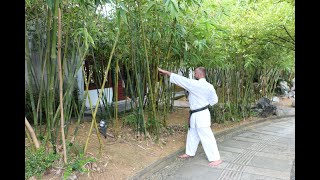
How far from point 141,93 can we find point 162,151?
97cm

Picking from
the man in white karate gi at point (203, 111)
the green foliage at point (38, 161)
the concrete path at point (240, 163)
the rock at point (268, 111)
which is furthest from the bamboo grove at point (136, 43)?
the rock at point (268, 111)

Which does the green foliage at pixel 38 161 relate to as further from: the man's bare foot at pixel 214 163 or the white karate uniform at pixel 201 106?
the man's bare foot at pixel 214 163

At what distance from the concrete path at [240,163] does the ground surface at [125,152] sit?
164 millimetres

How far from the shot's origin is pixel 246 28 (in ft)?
18.0

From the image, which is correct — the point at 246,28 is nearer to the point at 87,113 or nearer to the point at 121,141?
the point at 121,141

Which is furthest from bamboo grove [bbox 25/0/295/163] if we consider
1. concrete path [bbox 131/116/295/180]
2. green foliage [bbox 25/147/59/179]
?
concrete path [bbox 131/116/295/180]

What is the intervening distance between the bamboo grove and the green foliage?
144 millimetres

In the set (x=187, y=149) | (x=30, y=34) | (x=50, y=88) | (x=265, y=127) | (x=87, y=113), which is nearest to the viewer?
(x=50, y=88)

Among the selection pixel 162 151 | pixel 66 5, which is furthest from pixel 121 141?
A: pixel 66 5

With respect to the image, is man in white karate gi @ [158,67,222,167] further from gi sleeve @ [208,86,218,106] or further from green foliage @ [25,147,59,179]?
green foliage @ [25,147,59,179]

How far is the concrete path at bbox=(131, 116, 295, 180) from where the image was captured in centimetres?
367

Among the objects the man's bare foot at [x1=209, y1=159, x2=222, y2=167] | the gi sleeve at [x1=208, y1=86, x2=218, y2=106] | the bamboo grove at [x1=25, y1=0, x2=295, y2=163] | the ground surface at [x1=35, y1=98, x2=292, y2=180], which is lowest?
the man's bare foot at [x1=209, y1=159, x2=222, y2=167]

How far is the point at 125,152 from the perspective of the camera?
4.04m

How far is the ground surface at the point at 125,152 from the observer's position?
3287mm
